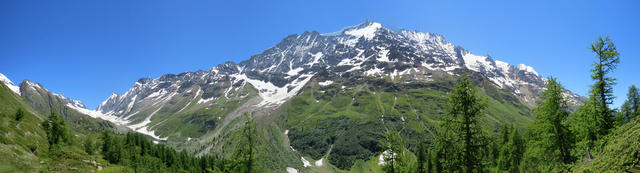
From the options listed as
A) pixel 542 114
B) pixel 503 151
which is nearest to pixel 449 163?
pixel 542 114

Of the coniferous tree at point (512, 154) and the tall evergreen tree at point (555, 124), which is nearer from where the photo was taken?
the tall evergreen tree at point (555, 124)

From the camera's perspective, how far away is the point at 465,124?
19.9 meters

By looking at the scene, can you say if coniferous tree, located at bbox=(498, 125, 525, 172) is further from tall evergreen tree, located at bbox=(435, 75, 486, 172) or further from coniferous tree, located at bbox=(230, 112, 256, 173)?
coniferous tree, located at bbox=(230, 112, 256, 173)

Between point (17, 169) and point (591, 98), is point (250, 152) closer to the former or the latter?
point (17, 169)

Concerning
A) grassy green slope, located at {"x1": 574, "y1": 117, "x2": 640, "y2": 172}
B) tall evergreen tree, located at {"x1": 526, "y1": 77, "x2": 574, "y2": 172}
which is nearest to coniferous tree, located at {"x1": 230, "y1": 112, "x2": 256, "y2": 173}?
grassy green slope, located at {"x1": 574, "y1": 117, "x2": 640, "y2": 172}

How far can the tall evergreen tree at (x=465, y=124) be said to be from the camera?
1956cm

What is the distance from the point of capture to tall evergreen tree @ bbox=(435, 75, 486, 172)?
64.2ft

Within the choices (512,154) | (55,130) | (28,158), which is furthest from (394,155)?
(55,130)

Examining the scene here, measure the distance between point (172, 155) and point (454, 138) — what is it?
111 metres

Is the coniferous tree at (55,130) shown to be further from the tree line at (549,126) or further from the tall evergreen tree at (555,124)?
the tall evergreen tree at (555,124)

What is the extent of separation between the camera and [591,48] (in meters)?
22.9

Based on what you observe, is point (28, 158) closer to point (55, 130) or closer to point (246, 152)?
point (246, 152)

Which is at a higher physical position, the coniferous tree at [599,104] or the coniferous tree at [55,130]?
the coniferous tree at [55,130]

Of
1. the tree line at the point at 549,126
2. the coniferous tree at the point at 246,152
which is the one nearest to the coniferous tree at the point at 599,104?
the tree line at the point at 549,126
